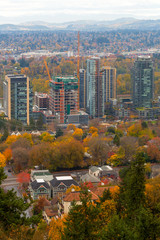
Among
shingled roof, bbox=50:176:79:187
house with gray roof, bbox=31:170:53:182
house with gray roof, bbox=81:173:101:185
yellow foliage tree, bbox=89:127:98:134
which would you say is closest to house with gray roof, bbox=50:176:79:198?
shingled roof, bbox=50:176:79:187

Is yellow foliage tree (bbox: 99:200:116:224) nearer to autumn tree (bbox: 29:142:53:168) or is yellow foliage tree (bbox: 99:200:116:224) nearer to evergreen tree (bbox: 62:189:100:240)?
evergreen tree (bbox: 62:189:100:240)

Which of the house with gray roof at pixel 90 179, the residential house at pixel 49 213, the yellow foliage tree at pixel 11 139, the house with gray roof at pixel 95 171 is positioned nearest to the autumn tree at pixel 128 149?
the house with gray roof at pixel 95 171

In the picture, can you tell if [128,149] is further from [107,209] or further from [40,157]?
[107,209]

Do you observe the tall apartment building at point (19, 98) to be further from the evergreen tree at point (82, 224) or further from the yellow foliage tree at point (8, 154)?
the evergreen tree at point (82, 224)

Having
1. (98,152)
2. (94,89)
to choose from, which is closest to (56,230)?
(98,152)

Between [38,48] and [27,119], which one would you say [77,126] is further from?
[38,48]

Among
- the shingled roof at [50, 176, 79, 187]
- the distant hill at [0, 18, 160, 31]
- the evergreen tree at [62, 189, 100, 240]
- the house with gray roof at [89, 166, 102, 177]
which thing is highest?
the distant hill at [0, 18, 160, 31]

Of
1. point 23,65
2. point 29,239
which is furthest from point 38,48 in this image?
point 29,239
